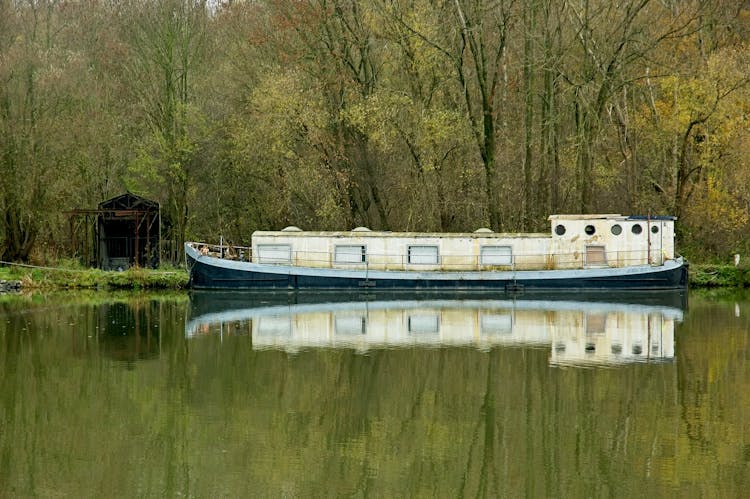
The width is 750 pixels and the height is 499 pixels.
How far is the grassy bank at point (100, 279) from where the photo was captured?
38.5m

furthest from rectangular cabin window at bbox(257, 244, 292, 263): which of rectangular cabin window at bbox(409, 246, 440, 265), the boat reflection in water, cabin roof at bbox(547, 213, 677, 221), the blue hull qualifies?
cabin roof at bbox(547, 213, 677, 221)

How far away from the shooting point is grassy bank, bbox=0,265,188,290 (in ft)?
126

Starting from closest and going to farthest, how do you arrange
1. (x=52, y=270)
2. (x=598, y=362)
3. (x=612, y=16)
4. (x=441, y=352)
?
(x=598, y=362), (x=441, y=352), (x=52, y=270), (x=612, y=16)

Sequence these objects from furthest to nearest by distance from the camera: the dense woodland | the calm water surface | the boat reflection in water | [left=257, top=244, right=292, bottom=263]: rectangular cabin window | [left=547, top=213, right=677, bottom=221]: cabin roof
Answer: the dense woodland → [left=257, top=244, right=292, bottom=263]: rectangular cabin window → [left=547, top=213, right=677, bottom=221]: cabin roof → the boat reflection in water → the calm water surface

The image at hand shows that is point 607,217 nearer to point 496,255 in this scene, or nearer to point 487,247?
point 496,255

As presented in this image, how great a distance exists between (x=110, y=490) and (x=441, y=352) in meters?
11.0

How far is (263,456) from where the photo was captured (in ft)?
43.4

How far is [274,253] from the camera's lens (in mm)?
39156

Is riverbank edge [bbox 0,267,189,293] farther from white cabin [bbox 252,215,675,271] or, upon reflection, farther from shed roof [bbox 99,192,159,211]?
shed roof [bbox 99,192,159,211]

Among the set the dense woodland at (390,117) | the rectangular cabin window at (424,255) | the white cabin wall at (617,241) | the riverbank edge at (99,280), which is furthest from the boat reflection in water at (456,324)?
the dense woodland at (390,117)

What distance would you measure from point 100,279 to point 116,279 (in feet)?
1.98

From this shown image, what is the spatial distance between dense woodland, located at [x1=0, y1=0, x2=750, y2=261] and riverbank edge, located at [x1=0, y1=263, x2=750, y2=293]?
219 centimetres

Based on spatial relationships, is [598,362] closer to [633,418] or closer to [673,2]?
[633,418]

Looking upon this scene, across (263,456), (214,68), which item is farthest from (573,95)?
(263,456)
